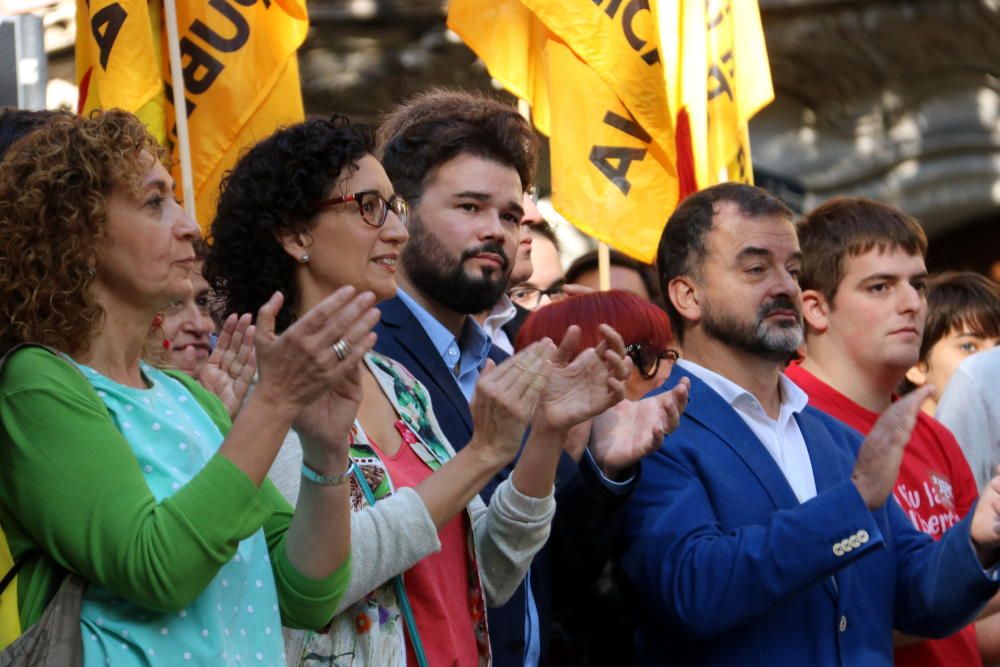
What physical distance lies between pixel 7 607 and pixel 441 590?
94 centimetres

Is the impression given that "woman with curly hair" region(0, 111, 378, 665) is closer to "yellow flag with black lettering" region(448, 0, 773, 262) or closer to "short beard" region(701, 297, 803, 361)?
"short beard" region(701, 297, 803, 361)

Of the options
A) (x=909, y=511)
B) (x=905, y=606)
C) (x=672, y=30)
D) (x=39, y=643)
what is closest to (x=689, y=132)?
(x=672, y=30)

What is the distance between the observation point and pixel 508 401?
304cm

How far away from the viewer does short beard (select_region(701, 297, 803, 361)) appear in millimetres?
3832

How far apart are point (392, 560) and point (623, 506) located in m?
0.78

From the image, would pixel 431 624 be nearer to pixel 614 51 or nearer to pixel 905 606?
pixel 905 606

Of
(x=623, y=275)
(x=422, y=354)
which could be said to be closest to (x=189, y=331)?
(x=422, y=354)

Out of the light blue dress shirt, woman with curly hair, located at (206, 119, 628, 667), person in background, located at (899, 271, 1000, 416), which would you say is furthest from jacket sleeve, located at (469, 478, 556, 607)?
person in background, located at (899, 271, 1000, 416)

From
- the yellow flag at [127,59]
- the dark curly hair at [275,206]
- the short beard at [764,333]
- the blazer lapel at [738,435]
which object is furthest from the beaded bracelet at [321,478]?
the yellow flag at [127,59]

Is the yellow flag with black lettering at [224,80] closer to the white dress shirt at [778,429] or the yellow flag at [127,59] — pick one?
the yellow flag at [127,59]

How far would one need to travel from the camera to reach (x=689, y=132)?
6.18 meters

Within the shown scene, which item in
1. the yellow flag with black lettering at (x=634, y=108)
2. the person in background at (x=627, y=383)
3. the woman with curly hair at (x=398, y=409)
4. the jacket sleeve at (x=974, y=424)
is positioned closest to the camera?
the woman with curly hair at (x=398, y=409)

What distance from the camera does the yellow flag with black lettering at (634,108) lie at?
575cm

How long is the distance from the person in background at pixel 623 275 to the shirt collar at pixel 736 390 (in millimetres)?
2078
